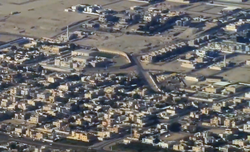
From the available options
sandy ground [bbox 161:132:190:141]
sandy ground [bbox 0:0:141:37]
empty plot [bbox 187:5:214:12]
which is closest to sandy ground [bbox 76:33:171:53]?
sandy ground [bbox 0:0:141:37]

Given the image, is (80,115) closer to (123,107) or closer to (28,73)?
(123,107)

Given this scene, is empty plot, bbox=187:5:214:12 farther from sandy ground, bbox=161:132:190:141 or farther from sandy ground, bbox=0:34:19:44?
sandy ground, bbox=161:132:190:141

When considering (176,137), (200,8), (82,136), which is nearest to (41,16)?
(200,8)

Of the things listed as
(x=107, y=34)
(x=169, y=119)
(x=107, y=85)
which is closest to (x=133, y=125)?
(x=169, y=119)

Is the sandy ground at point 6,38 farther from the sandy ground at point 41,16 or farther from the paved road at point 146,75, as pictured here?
the paved road at point 146,75

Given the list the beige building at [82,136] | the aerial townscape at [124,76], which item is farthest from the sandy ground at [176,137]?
the beige building at [82,136]

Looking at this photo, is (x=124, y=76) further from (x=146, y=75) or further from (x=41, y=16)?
(x=41, y=16)
